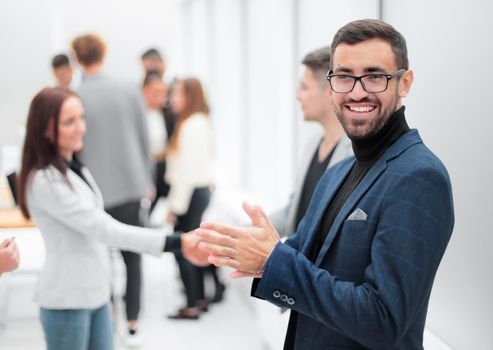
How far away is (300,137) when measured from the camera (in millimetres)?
3701

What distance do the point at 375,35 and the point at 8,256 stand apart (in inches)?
50.8

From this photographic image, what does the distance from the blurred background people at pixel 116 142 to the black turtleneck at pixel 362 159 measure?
235 cm

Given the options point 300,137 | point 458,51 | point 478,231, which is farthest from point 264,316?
point 458,51

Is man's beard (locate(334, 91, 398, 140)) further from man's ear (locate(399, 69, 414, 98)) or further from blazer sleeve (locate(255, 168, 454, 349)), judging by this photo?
blazer sleeve (locate(255, 168, 454, 349))

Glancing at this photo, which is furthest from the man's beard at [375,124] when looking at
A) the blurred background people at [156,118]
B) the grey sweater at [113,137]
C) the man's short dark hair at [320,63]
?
the blurred background people at [156,118]

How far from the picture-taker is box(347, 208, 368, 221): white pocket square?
1212 millimetres

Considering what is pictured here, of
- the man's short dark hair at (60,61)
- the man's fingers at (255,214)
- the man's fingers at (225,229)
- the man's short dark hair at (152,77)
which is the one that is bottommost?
the man's fingers at (225,229)

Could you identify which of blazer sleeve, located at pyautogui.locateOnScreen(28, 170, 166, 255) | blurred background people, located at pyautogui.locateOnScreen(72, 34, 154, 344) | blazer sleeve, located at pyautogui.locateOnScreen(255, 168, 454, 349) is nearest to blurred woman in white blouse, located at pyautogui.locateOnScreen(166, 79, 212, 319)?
blurred background people, located at pyautogui.locateOnScreen(72, 34, 154, 344)

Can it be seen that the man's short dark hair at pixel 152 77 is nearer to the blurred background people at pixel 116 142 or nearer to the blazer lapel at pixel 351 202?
the blurred background people at pixel 116 142

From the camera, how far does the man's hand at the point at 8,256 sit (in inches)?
70.1

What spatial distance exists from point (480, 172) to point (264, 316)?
1.92 metres

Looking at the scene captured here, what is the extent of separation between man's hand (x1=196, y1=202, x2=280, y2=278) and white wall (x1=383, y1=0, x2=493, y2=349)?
0.81 metres

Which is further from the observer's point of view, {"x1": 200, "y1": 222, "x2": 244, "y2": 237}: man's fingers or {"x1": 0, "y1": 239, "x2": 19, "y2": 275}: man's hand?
{"x1": 0, "y1": 239, "x2": 19, "y2": 275}: man's hand

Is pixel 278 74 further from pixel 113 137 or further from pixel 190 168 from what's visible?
pixel 113 137
